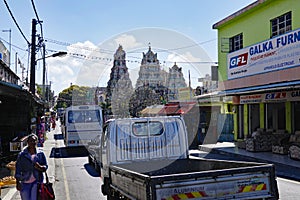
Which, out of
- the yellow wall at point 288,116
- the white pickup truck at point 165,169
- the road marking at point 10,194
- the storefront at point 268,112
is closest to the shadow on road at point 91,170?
the road marking at point 10,194

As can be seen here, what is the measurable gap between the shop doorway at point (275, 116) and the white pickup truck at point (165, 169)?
12.8 m

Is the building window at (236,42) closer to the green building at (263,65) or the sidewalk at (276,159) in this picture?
the green building at (263,65)

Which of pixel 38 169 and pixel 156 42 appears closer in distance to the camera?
pixel 38 169

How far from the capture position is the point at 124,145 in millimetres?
8258

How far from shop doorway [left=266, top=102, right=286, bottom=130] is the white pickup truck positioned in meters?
12.8

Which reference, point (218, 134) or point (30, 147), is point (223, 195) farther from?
point (218, 134)

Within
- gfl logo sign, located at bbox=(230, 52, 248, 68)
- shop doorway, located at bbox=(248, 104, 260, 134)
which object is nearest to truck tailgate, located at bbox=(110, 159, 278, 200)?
gfl logo sign, located at bbox=(230, 52, 248, 68)

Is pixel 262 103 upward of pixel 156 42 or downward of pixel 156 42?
downward

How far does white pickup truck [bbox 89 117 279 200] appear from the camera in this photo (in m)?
5.32

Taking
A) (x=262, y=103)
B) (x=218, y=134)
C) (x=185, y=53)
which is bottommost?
(x=218, y=134)

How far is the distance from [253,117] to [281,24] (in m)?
5.70

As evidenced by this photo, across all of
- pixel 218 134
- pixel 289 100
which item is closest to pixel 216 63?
pixel 218 134

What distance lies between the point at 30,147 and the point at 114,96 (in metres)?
19.9

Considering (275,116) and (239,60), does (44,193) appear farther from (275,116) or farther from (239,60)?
(239,60)
